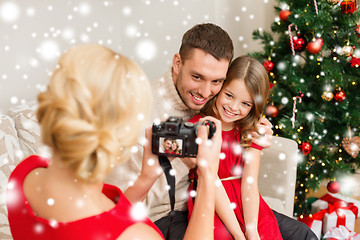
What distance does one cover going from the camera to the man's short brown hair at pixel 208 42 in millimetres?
1330

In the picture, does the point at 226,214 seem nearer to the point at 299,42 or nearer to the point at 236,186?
the point at 236,186

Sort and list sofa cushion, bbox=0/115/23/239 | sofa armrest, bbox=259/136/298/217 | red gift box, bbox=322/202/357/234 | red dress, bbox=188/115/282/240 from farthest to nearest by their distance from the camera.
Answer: red gift box, bbox=322/202/357/234 < sofa armrest, bbox=259/136/298/217 < red dress, bbox=188/115/282/240 < sofa cushion, bbox=0/115/23/239

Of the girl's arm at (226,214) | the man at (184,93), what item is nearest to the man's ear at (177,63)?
the man at (184,93)

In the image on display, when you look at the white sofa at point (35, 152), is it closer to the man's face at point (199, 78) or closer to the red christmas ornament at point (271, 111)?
the red christmas ornament at point (271, 111)

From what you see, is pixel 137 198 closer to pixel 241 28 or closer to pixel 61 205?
pixel 61 205

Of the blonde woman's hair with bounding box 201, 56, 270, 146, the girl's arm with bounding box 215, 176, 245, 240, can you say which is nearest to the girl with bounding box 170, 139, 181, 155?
the girl's arm with bounding box 215, 176, 245, 240

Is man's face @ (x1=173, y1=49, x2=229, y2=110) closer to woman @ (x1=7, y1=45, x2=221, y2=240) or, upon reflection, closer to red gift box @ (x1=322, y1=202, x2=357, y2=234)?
woman @ (x1=7, y1=45, x2=221, y2=240)

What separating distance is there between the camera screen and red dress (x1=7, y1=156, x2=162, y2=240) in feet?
0.75

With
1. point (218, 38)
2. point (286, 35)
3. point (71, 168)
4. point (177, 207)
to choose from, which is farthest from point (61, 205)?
point (286, 35)

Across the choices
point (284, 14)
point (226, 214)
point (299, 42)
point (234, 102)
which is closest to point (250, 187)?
point (226, 214)

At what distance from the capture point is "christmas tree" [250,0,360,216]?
73.7 inches

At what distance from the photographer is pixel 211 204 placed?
2.74ft

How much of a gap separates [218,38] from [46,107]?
944 millimetres

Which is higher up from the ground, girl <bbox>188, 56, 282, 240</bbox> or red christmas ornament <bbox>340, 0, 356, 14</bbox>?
red christmas ornament <bbox>340, 0, 356, 14</bbox>
